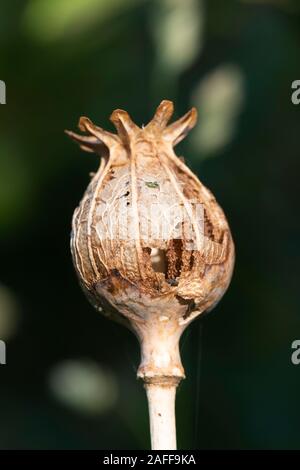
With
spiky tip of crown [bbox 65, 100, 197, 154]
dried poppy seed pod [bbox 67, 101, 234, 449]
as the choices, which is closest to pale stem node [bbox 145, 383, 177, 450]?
dried poppy seed pod [bbox 67, 101, 234, 449]

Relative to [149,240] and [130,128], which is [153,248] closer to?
[149,240]

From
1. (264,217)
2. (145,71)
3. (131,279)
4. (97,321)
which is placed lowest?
(131,279)

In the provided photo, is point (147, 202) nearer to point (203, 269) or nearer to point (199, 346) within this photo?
point (203, 269)

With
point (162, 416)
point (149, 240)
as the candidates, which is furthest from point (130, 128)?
point (162, 416)

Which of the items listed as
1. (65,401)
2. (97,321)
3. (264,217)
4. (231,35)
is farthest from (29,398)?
(231,35)

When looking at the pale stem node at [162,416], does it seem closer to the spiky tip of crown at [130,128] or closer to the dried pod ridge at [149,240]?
the dried pod ridge at [149,240]

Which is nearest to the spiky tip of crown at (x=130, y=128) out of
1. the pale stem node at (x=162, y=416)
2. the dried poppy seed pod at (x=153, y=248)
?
the dried poppy seed pod at (x=153, y=248)

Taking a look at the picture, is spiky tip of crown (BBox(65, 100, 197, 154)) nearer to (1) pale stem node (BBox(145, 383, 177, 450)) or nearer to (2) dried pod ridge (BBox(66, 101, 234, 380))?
(2) dried pod ridge (BBox(66, 101, 234, 380))
